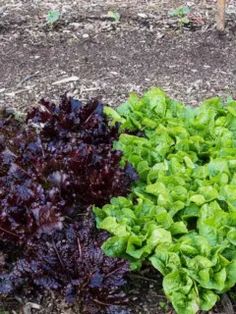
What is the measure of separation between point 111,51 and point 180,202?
2212 mm

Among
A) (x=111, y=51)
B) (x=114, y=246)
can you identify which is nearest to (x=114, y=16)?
(x=111, y=51)

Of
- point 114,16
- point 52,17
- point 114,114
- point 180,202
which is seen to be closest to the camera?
point 180,202

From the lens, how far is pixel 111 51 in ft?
17.2

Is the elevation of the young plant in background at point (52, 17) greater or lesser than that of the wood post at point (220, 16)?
lesser

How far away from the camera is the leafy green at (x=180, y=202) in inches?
119

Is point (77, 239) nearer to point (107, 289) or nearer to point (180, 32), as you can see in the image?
point (107, 289)

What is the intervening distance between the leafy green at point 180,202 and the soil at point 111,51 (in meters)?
0.75

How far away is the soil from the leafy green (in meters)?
0.75

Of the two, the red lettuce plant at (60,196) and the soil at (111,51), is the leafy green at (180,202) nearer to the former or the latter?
the red lettuce plant at (60,196)

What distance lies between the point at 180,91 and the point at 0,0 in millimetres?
2100

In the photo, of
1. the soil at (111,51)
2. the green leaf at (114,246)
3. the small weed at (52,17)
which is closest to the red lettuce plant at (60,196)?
the green leaf at (114,246)

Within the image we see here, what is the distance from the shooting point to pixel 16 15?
576 cm

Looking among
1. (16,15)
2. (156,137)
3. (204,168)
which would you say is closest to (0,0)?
(16,15)

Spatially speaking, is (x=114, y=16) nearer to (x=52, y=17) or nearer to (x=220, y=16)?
(x=52, y=17)
